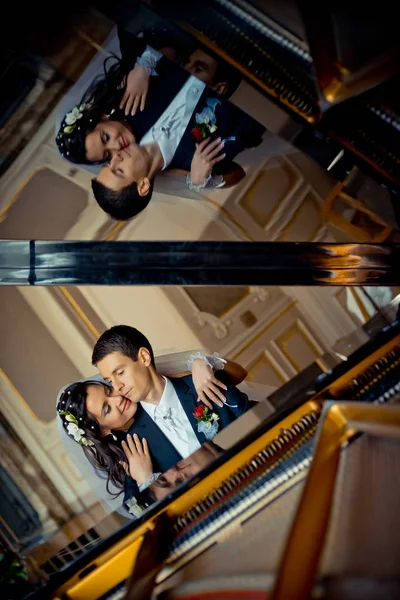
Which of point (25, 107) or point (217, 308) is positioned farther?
point (217, 308)

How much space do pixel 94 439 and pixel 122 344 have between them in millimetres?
464

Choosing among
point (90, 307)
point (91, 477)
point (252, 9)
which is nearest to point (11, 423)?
point (91, 477)

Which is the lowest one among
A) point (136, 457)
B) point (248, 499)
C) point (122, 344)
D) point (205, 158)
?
point (248, 499)

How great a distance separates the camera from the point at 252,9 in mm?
1932

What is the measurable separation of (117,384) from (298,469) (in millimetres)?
1181

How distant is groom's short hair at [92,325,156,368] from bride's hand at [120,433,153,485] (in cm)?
37

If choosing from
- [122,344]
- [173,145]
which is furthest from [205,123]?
[122,344]

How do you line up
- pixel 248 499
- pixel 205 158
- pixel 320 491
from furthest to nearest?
pixel 205 158 → pixel 248 499 → pixel 320 491

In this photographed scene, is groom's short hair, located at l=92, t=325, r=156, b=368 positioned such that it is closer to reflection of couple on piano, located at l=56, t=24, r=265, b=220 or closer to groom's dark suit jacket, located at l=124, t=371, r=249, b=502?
groom's dark suit jacket, located at l=124, t=371, r=249, b=502

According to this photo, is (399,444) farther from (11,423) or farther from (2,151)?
(2,151)

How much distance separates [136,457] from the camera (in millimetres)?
2555

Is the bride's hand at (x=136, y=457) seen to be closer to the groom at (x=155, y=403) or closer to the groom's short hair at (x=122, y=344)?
the groom at (x=155, y=403)

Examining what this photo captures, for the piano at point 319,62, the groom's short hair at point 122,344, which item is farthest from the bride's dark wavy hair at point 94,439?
the piano at point 319,62

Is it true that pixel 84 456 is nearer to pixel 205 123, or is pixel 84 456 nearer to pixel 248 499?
pixel 248 499
